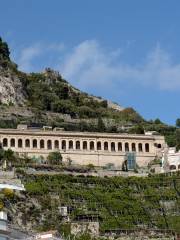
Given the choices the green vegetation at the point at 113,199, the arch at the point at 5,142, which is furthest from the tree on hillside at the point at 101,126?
the green vegetation at the point at 113,199

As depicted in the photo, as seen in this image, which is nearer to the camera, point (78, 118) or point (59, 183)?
point (59, 183)

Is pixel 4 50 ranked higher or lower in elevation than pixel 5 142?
higher

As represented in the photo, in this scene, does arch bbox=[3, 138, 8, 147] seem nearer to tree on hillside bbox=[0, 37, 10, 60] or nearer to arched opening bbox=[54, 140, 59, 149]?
arched opening bbox=[54, 140, 59, 149]

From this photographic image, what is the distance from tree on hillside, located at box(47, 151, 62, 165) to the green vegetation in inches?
266

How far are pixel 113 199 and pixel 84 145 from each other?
17.7m

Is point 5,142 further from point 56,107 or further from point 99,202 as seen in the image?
point 56,107

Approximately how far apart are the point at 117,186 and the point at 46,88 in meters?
39.1

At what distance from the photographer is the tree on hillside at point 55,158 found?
250 feet

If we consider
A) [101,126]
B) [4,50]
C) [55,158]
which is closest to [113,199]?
[55,158]

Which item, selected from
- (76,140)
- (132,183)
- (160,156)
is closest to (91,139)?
(76,140)

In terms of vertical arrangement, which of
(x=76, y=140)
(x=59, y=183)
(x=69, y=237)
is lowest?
(x=69, y=237)

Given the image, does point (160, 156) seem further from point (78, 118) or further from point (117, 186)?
point (78, 118)

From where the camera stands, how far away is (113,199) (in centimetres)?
6412

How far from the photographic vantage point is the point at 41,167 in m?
71.9
